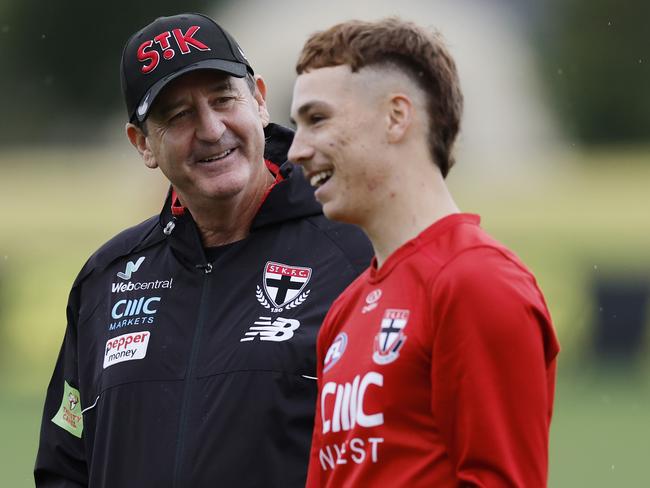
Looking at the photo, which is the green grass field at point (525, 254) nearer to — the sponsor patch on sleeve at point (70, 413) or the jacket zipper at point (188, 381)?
the sponsor patch on sleeve at point (70, 413)

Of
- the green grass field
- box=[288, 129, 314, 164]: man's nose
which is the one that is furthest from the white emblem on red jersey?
the green grass field

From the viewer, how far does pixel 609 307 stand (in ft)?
34.7

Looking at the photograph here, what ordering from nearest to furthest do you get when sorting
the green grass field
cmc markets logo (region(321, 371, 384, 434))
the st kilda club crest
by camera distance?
cmc markets logo (region(321, 371, 384, 434)) → the st kilda club crest → the green grass field

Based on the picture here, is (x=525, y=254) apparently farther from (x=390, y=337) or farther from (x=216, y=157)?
(x=390, y=337)

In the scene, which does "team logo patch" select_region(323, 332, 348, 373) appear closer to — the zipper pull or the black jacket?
the black jacket

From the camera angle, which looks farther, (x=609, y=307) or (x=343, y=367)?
(x=609, y=307)

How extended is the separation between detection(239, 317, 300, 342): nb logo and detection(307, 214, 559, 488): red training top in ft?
1.90

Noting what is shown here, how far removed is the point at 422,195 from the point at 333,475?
1.63 feet

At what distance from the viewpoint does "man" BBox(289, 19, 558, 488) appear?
181 cm

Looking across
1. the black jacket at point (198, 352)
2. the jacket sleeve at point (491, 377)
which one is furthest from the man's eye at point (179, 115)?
the jacket sleeve at point (491, 377)

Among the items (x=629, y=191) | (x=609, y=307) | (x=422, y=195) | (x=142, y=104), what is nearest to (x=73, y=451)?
(x=142, y=104)

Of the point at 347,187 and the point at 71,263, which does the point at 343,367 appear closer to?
the point at 347,187

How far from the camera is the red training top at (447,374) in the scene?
1.80m

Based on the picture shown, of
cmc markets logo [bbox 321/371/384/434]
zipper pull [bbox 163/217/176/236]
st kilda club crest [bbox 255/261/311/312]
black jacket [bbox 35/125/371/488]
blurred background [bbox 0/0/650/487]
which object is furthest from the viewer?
blurred background [bbox 0/0/650/487]
